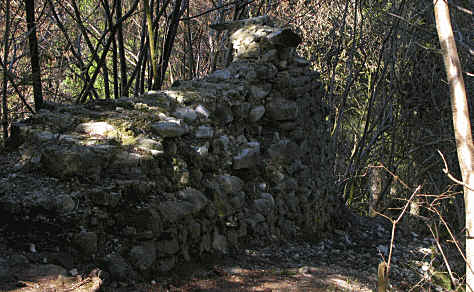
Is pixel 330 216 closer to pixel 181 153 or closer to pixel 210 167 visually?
pixel 210 167

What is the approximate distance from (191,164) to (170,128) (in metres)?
0.33

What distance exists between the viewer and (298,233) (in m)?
4.30

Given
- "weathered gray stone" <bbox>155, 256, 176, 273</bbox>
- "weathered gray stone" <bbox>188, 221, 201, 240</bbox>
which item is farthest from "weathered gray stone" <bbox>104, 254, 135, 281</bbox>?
"weathered gray stone" <bbox>188, 221, 201, 240</bbox>

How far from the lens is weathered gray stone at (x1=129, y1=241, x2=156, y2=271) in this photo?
2423mm

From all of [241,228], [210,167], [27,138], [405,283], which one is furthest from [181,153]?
[405,283]

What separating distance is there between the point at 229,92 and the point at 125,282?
6.59ft

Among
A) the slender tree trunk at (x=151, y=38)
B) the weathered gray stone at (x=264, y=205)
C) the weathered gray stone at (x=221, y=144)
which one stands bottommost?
the weathered gray stone at (x=264, y=205)

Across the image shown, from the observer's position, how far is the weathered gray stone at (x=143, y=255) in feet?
7.95

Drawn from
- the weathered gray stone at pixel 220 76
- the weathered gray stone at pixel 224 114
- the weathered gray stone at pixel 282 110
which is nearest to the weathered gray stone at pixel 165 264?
the weathered gray stone at pixel 224 114

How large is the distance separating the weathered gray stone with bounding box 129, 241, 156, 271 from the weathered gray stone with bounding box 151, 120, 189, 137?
2.67 feet

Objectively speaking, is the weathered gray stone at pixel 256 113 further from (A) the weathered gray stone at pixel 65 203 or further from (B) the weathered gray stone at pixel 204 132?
(A) the weathered gray stone at pixel 65 203

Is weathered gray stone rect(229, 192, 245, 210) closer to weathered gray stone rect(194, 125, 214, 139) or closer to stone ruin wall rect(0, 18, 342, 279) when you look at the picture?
stone ruin wall rect(0, 18, 342, 279)

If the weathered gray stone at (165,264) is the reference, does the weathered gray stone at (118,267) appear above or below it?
above

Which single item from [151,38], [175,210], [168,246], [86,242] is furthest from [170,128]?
[151,38]
